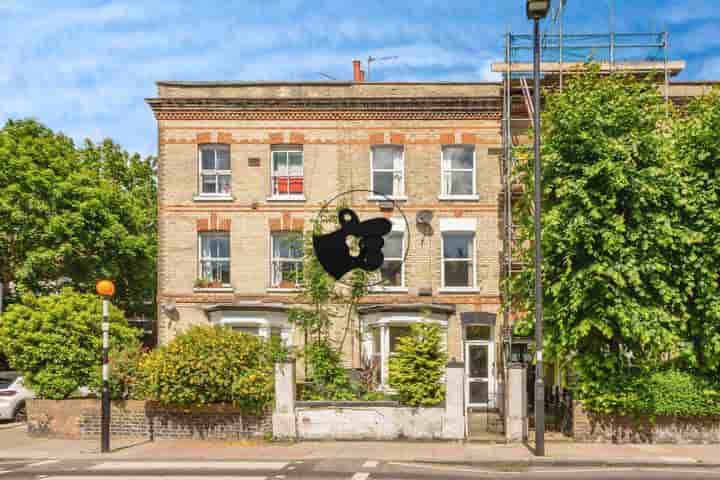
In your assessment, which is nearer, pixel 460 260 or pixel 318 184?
pixel 460 260

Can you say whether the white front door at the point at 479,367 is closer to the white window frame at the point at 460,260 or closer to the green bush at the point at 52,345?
the white window frame at the point at 460,260

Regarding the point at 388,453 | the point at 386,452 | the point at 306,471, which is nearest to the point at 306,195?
the point at 386,452

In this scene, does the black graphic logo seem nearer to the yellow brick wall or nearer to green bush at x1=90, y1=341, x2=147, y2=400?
the yellow brick wall

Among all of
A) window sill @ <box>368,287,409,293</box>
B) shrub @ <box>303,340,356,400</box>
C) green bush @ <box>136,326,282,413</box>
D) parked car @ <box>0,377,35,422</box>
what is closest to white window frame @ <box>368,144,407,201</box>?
window sill @ <box>368,287,409,293</box>

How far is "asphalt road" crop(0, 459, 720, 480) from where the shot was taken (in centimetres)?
1273

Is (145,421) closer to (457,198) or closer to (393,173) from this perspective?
(393,173)

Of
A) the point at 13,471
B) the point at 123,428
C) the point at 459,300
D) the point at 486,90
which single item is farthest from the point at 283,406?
the point at 486,90

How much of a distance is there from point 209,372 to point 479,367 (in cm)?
1065

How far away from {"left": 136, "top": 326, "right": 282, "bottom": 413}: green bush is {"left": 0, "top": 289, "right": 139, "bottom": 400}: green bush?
192cm

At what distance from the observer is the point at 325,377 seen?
18484 millimetres

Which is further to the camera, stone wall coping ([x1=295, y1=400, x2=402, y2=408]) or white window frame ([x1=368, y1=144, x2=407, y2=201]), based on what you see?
white window frame ([x1=368, y1=144, x2=407, y2=201])

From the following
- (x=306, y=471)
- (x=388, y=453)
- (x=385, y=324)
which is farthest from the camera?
(x=385, y=324)

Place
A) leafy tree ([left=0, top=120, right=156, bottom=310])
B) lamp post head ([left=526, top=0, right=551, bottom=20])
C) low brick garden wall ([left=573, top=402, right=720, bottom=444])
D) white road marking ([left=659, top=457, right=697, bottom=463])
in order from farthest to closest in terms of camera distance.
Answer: leafy tree ([left=0, top=120, right=156, bottom=310]), low brick garden wall ([left=573, top=402, right=720, bottom=444]), white road marking ([left=659, top=457, right=697, bottom=463]), lamp post head ([left=526, top=0, right=551, bottom=20])

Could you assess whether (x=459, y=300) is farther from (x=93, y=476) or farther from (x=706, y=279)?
(x=93, y=476)
